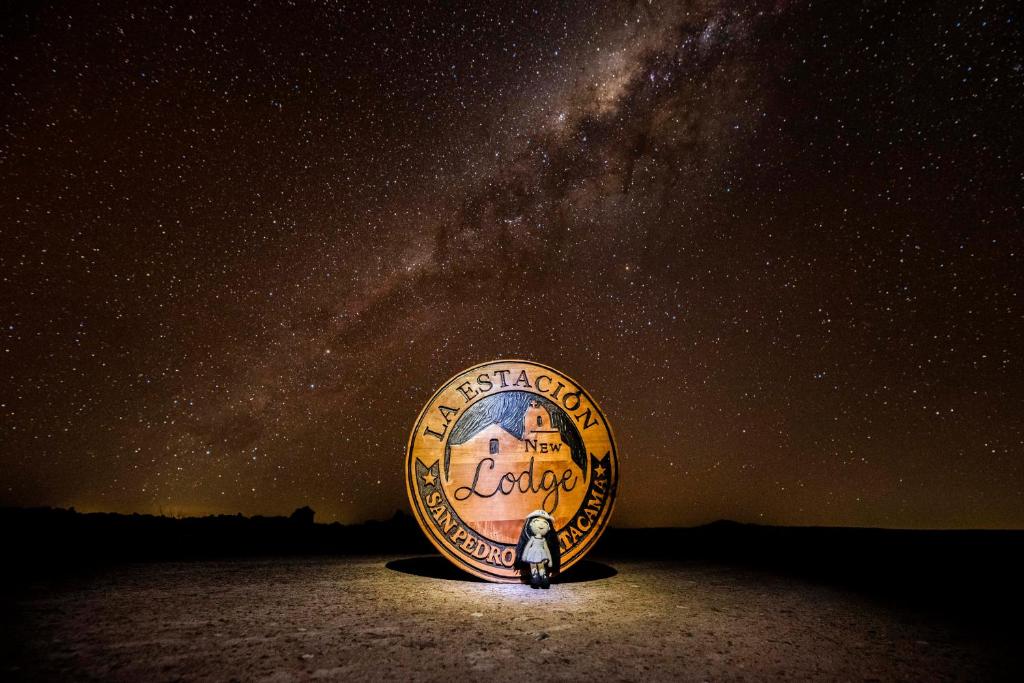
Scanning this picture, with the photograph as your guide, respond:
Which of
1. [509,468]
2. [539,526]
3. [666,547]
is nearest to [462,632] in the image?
[539,526]

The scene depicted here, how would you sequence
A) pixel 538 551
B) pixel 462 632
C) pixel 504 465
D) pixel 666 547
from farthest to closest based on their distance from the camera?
pixel 666 547 → pixel 504 465 → pixel 538 551 → pixel 462 632

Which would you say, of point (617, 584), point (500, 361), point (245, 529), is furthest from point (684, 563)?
point (245, 529)

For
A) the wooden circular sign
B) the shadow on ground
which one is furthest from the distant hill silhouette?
the wooden circular sign

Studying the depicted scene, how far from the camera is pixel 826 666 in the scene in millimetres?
3352

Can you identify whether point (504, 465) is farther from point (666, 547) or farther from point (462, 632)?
point (666, 547)

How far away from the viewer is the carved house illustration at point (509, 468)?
570cm

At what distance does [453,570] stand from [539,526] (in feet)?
5.09

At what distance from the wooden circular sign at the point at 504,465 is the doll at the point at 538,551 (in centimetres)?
18

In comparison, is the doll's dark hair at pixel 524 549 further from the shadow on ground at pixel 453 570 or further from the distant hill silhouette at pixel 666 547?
the distant hill silhouette at pixel 666 547

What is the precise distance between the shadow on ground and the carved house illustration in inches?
30.4

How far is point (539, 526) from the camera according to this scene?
5.50 m

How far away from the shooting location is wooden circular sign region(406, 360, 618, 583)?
18.6 ft

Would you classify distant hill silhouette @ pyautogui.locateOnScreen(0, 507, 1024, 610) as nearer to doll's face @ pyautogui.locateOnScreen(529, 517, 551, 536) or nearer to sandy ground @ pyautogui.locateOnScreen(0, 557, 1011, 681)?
sandy ground @ pyautogui.locateOnScreen(0, 557, 1011, 681)

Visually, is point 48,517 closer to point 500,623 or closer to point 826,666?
point 500,623
